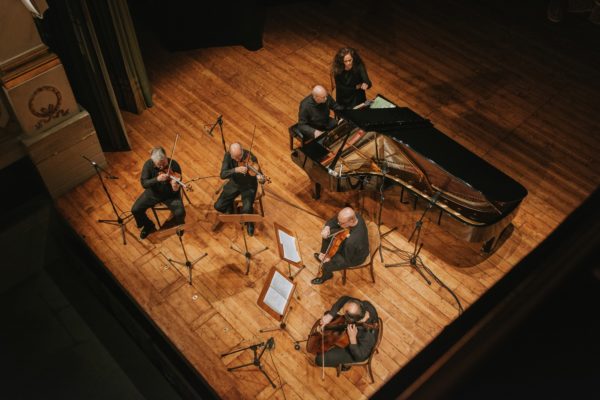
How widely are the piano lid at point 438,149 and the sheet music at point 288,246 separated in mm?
1195

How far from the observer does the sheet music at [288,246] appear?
469cm

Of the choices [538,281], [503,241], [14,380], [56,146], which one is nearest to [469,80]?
[503,241]

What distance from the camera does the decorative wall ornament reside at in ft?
16.9

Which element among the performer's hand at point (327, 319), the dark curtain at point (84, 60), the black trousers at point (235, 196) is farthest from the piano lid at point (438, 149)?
the dark curtain at point (84, 60)

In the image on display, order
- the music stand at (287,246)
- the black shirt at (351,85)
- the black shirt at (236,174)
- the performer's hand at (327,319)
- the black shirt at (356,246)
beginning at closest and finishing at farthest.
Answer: the performer's hand at (327,319), the music stand at (287,246), the black shirt at (356,246), the black shirt at (236,174), the black shirt at (351,85)

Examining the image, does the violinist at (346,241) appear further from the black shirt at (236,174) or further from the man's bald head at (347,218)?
the black shirt at (236,174)

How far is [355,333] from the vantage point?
444cm

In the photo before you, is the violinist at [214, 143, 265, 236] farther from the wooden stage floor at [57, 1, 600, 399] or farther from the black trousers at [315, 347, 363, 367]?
the black trousers at [315, 347, 363, 367]

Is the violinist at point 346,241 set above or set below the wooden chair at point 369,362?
above

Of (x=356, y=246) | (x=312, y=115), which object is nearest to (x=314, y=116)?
(x=312, y=115)

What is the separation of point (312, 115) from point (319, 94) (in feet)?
0.90

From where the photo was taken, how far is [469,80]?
23.4 feet

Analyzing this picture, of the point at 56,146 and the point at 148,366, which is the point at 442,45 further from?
the point at 148,366

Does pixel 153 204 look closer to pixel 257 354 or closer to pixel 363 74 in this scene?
pixel 257 354
